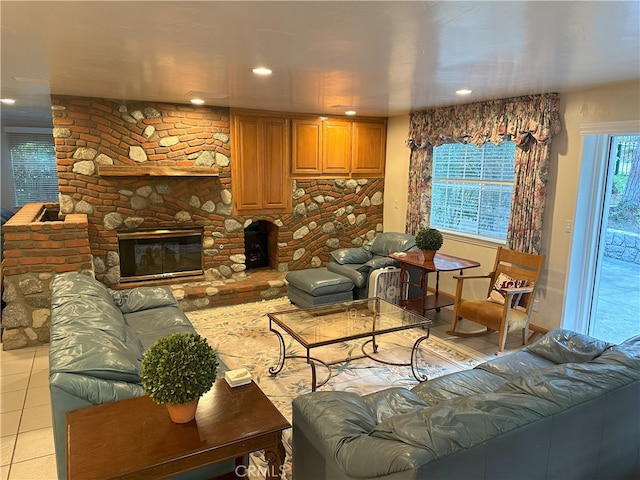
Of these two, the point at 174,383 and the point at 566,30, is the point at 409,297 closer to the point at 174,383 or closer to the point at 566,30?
the point at 566,30

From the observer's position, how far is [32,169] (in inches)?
308

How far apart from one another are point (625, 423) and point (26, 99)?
6270 mm

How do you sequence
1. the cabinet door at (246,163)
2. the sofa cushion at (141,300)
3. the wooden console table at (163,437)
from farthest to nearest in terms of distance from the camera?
1. the cabinet door at (246,163)
2. the sofa cushion at (141,300)
3. the wooden console table at (163,437)

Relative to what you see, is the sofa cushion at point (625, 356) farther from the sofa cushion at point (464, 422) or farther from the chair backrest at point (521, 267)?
the chair backrest at point (521, 267)

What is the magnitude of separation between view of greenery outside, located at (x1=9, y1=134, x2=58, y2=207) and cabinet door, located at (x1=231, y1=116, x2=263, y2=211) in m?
4.59

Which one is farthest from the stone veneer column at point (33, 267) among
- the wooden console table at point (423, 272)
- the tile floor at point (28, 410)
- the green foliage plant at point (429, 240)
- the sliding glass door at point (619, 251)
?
the sliding glass door at point (619, 251)

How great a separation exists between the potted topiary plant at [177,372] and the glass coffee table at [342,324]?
141 cm

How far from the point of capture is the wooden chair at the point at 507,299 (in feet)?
12.8

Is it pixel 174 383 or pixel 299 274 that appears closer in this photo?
pixel 174 383

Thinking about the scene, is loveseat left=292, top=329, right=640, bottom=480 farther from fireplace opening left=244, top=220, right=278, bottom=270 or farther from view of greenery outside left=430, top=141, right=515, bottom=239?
fireplace opening left=244, top=220, right=278, bottom=270

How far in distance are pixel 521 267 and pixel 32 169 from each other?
8.20m

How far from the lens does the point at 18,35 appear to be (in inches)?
92.2

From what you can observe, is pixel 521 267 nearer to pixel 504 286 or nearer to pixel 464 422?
pixel 504 286

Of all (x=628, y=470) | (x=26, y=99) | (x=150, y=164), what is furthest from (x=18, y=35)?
(x=628, y=470)
